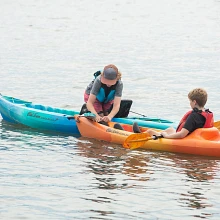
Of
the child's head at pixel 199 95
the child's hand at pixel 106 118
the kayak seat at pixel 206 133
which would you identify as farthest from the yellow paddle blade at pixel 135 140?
the child's hand at pixel 106 118

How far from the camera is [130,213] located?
8.87 m

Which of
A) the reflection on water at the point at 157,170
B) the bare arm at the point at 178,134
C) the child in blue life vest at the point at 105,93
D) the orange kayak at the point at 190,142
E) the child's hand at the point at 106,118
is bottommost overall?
the reflection on water at the point at 157,170

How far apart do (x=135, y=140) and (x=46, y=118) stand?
2330 mm

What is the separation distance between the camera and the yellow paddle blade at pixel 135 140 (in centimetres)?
1152

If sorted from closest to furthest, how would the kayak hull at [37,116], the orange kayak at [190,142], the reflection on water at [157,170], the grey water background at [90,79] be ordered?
the grey water background at [90,79], the reflection on water at [157,170], the orange kayak at [190,142], the kayak hull at [37,116]

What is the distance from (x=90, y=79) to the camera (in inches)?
852

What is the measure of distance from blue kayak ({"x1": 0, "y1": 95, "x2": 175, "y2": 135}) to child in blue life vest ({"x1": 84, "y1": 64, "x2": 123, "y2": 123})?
33 cm

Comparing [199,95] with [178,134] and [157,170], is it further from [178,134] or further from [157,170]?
[157,170]

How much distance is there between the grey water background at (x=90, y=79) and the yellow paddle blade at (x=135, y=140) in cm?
22

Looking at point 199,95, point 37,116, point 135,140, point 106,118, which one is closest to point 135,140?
point 135,140

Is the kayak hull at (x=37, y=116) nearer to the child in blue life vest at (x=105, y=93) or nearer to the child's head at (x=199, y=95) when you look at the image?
the child in blue life vest at (x=105, y=93)

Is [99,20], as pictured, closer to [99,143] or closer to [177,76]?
[177,76]

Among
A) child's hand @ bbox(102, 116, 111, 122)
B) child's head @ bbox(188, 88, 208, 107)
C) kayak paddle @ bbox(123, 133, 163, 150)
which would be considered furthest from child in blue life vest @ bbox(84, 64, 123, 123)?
child's head @ bbox(188, 88, 208, 107)

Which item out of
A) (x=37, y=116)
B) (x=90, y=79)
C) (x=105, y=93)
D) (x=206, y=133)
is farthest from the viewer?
(x=90, y=79)
